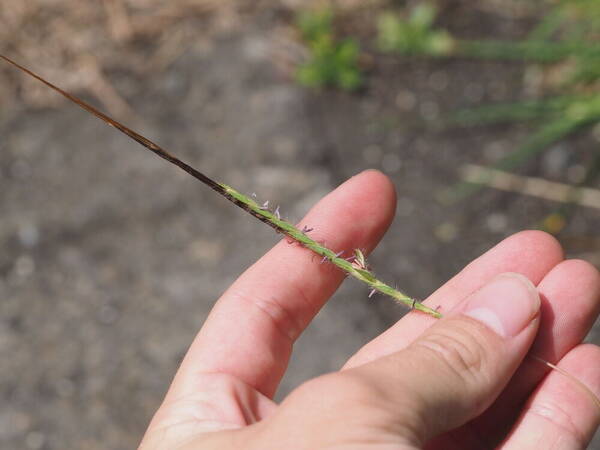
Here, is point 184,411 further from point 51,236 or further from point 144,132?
point 144,132

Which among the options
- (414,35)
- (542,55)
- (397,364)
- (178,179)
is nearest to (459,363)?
(397,364)

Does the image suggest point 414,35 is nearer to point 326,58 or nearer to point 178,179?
point 326,58

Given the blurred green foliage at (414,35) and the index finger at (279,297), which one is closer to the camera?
the index finger at (279,297)

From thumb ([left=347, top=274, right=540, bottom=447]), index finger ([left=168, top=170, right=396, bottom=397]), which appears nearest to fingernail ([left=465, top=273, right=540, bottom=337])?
thumb ([left=347, top=274, right=540, bottom=447])

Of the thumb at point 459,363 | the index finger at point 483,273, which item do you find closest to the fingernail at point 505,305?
the thumb at point 459,363

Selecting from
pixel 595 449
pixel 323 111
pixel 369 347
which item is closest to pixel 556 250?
pixel 369 347

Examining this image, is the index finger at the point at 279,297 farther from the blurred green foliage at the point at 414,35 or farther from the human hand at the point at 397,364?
the blurred green foliage at the point at 414,35
